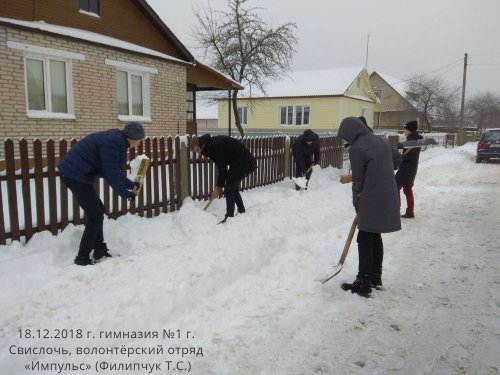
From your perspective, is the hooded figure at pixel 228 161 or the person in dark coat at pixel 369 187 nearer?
the person in dark coat at pixel 369 187

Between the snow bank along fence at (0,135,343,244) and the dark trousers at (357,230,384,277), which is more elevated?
the snow bank along fence at (0,135,343,244)

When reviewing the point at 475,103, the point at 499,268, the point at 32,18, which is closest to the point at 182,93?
the point at 32,18

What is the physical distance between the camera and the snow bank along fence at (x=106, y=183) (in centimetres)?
419

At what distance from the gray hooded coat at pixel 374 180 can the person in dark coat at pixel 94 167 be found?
215cm

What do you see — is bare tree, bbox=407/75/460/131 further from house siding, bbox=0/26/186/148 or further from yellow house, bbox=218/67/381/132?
house siding, bbox=0/26/186/148

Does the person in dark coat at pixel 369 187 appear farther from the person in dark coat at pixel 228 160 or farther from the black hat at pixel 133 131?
the person in dark coat at pixel 228 160

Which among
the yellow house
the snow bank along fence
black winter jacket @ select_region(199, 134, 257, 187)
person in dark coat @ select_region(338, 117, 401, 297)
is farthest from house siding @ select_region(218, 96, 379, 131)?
person in dark coat @ select_region(338, 117, 401, 297)

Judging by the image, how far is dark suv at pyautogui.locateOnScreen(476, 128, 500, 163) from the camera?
652 inches

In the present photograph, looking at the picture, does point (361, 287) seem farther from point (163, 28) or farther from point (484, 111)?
point (484, 111)

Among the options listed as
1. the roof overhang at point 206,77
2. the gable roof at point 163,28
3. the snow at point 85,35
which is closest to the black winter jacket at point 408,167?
the snow at point 85,35

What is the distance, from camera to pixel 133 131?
→ 12.2ft

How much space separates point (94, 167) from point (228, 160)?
2.25m

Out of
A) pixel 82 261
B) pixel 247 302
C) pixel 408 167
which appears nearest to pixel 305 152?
pixel 408 167

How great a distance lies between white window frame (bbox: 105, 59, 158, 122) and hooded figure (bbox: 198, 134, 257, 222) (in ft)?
20.1
